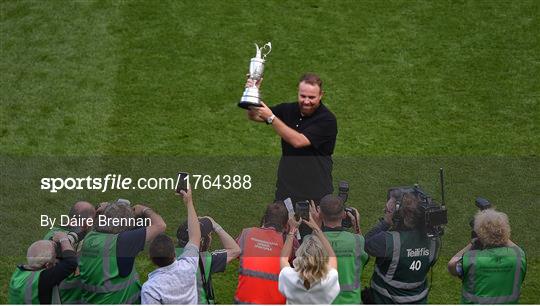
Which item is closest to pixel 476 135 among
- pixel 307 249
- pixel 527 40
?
pixel 527 40

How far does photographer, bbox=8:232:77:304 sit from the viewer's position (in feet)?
23.3

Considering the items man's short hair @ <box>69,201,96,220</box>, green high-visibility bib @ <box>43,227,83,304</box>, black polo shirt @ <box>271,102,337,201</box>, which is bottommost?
green high-visibility bib @ <box>43,227,83,304</box>

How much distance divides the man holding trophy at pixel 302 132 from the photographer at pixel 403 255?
667 mm

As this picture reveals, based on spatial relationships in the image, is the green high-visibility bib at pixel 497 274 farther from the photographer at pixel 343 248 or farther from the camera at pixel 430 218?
the photographer at pixel 343 248

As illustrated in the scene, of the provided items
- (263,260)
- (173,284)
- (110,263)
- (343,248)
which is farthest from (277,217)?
(110,263)

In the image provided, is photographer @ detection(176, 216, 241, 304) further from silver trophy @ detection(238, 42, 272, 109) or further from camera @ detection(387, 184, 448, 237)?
camera @ detection(387, 184, 448, 237)

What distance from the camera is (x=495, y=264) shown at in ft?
24.3

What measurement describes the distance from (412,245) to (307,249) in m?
1.09

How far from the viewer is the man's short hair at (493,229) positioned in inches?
291

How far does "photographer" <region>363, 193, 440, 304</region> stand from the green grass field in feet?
5.80

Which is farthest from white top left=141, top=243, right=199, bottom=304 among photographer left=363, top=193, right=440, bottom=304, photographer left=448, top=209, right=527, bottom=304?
photographer left=448, top=209, right=527, bottom=304

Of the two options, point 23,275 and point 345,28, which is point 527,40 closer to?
point 345,28

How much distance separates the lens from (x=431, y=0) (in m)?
13.5

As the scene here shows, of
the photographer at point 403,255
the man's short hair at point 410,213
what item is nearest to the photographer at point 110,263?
the photographer at point 403,255
